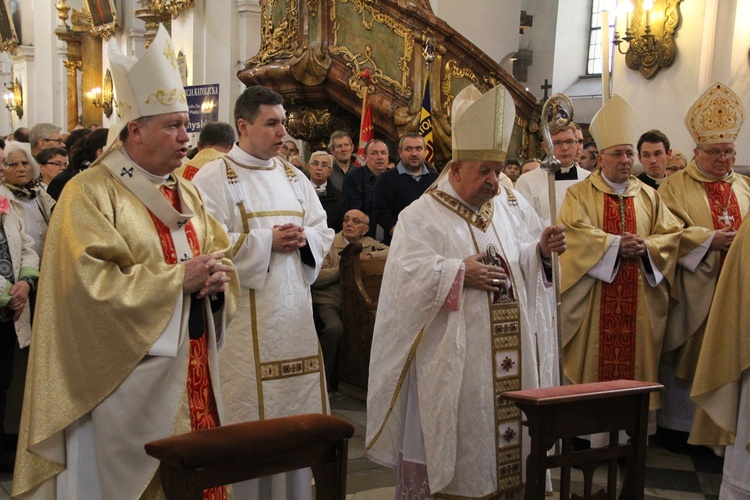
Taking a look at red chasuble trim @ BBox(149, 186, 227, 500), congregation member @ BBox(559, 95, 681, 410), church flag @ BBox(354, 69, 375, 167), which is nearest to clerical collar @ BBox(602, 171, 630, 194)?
congregation member @ BBox(559, 95, 681, 410)

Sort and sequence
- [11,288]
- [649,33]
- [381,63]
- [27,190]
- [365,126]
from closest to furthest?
[11,288], [27,190], [649,33], [365,126], [381,63]

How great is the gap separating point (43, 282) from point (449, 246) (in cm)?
175

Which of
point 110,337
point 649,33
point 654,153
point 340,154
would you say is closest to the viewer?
point 110,337

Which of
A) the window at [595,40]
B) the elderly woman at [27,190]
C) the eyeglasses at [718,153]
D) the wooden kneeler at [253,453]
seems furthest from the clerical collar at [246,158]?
the window at [595,40]

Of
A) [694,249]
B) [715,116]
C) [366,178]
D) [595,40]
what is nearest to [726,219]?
[694,249]

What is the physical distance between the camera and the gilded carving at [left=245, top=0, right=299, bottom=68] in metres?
10.5

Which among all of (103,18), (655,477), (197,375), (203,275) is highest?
(103,18)

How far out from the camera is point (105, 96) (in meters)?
20.4

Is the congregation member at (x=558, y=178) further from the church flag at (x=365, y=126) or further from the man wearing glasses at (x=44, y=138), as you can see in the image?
the man wearing glasses at (x=44, y=138)

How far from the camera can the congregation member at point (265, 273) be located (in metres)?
4.29

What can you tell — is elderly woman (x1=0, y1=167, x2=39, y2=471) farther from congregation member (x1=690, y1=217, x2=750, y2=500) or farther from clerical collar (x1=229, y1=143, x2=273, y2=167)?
congregation member (x1=690, y1=217, x2=750, y2=500)

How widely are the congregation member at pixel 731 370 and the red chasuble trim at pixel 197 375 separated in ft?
7.93

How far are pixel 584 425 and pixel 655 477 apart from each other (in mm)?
2246

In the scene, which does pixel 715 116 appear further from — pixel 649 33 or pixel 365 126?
pixel 365 126
